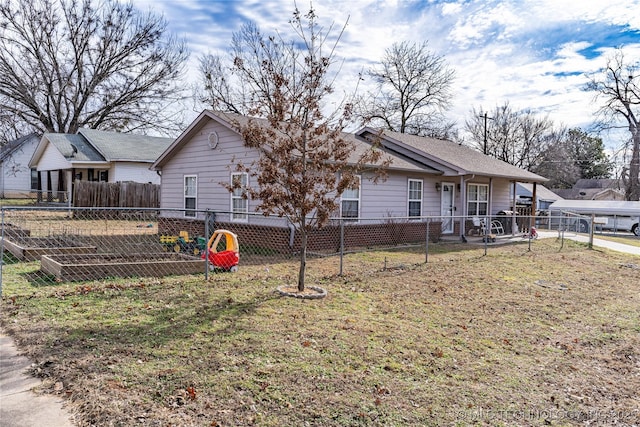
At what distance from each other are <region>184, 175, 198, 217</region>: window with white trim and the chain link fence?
1.16 ft

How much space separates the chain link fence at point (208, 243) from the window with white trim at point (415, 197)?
1.65 feet

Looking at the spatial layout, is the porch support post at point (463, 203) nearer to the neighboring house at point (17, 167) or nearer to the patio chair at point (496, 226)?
the patio chair at point (496, 226)

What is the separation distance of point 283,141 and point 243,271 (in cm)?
353

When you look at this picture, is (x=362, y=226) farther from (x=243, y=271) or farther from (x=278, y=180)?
(x=278, y=180)

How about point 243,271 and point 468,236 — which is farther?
point 468,236

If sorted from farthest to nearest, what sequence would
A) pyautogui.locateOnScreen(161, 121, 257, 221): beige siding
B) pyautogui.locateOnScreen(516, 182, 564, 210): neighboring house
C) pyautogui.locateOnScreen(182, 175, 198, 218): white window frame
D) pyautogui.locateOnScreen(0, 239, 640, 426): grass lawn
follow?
pyautogui.locateOnScreen(516, 182, 564, 210): neighboring house < pyautogui.locateOnScreen(182, 175, 198, 218): white window frame < pyautogui.locateOnScreen(161, 121, 257, 221): beige siding < pyautogui.locateOnScreen(0, 239, 640, 426): grass lawn

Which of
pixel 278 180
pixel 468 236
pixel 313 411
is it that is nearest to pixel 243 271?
pixel 278 180

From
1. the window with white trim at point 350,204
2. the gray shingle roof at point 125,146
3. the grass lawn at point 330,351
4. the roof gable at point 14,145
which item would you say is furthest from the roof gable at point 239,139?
the roof gable at point 14,145

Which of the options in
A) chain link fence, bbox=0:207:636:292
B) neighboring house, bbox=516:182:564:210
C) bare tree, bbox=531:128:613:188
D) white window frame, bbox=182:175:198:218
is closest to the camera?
chain link fence, bbox=0:207:636:292

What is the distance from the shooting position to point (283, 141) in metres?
7.07

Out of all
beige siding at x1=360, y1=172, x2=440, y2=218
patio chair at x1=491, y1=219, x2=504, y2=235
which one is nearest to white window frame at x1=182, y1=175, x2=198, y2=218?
beige siding at x1=360, y1=172, x2=440, y2=218

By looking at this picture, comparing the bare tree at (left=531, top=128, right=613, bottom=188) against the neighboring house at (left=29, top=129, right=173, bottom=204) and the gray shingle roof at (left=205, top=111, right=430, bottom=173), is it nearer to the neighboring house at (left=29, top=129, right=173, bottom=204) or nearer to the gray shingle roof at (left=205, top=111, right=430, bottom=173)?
the gray shingle roof at (left=205, top=111, right=430, bottom=173)

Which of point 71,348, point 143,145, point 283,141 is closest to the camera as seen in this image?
point 71,348

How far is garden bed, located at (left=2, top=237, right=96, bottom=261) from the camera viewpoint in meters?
9.85
